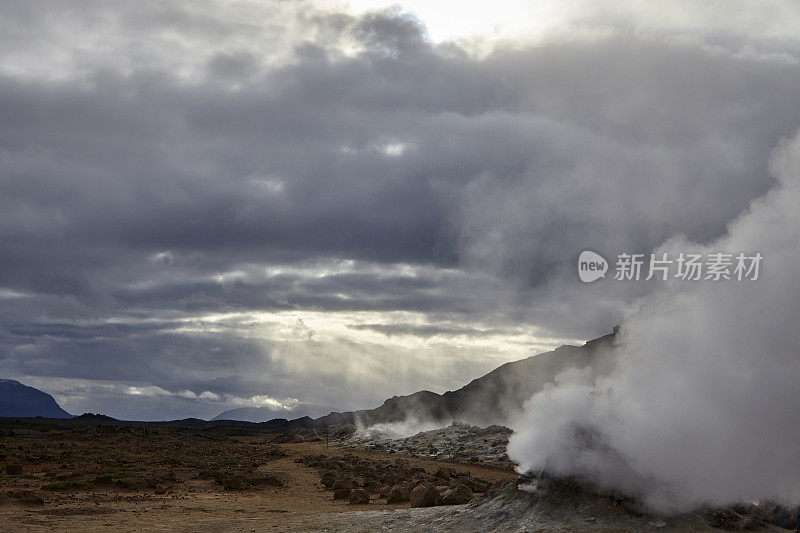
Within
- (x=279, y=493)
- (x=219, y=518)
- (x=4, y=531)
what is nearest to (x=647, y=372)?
(x=219, y=518)

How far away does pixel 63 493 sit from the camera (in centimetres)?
2959

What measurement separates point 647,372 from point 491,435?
5013 centimetres

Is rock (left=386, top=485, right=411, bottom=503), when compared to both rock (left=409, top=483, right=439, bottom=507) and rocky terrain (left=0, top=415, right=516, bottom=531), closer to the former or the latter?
rocky terrain (left=0, top=415, right=516, bottom=531)

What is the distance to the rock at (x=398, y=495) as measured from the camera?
26.9 metres

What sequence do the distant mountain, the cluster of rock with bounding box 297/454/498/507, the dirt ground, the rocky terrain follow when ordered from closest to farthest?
the dirt ground, the rocky terrain, the cluster of rock with bounding box 297/454/498/507, the distant mountain

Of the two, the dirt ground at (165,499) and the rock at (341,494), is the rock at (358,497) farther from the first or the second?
the rock at (341,494)

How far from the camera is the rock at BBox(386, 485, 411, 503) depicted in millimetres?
26922

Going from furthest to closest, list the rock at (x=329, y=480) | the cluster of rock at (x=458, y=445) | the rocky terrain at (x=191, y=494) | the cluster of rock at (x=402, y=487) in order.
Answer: the cluster of rock at (x=458, y=445) → the rock at (x=329, y=480) → the cluster of rock at (x=402, y=487) → the rocky terrain at (x=191, y=494)

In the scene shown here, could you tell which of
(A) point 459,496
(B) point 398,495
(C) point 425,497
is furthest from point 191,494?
(A) point 459,496

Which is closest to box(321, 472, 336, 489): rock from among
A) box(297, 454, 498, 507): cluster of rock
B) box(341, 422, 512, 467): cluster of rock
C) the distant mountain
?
box(297, 454, 498, 507): cluster of rock

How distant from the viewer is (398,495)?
27.1 meters

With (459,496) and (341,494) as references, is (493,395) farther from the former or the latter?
(459,496)

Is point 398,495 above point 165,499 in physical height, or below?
above

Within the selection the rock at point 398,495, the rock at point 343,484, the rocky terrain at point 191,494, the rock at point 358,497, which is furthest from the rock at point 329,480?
the rock at point 398,495
